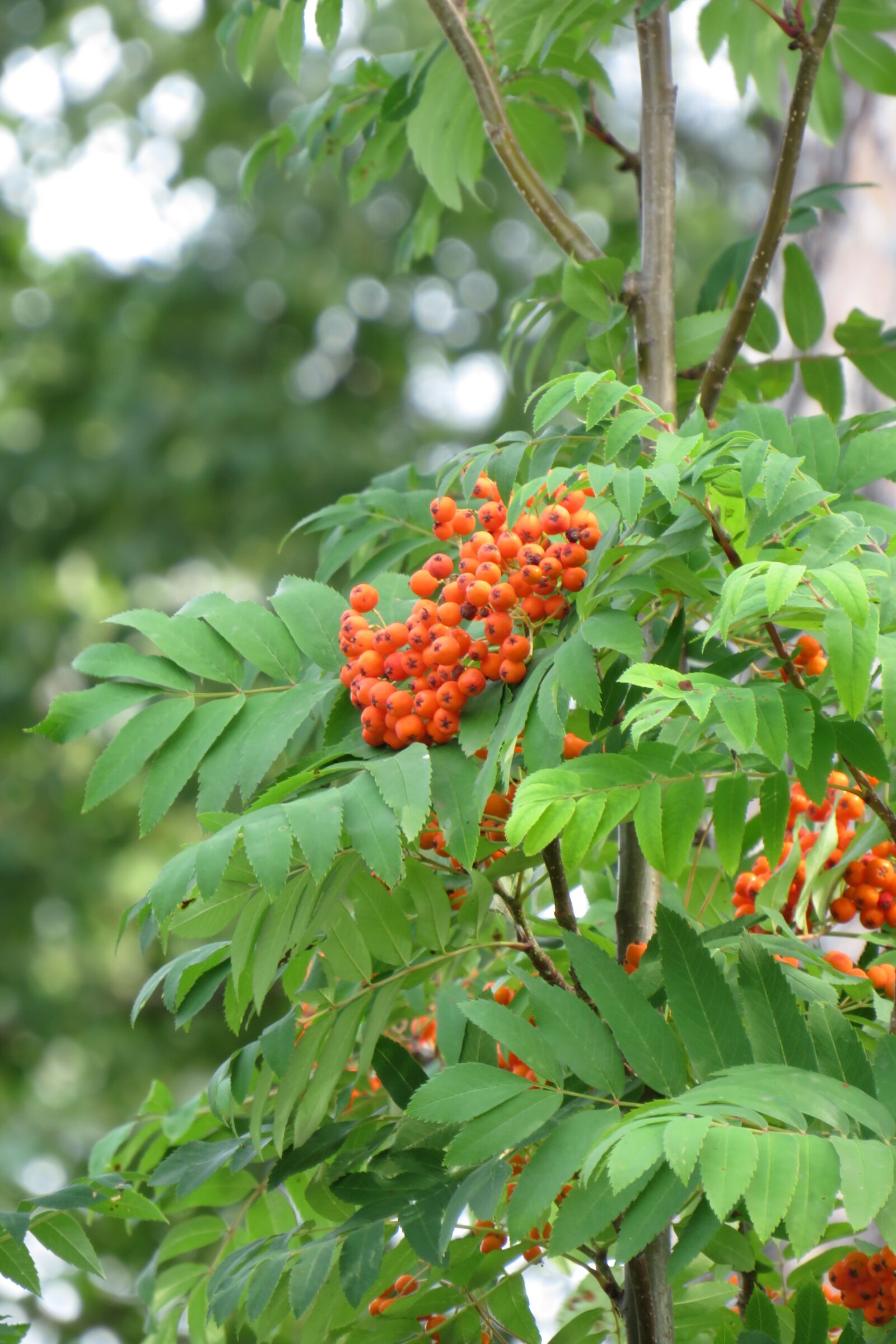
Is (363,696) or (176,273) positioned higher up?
(176,273)

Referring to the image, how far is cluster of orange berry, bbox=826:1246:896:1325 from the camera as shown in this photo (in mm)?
878

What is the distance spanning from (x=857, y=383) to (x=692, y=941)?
1.61 m

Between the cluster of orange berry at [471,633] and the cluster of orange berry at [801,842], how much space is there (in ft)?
1.03

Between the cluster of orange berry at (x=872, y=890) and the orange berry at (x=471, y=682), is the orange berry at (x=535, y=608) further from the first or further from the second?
the cluster of orange berry at (x=872, y=890)

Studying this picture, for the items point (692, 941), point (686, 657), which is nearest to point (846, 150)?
point (686, 657)

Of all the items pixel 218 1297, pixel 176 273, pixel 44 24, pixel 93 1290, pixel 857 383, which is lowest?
pixel 93 1290

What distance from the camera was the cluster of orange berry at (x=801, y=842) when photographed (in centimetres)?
102

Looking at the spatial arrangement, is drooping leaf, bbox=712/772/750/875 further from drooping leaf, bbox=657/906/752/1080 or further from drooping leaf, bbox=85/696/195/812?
drooping leaf, bbox=85/696/195/812

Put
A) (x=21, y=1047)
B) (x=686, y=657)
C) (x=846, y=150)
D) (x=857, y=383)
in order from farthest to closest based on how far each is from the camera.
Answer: (x=21, y=1047) < (x=846, y=150) < (x=857, y=383) < (x=686, y=657)

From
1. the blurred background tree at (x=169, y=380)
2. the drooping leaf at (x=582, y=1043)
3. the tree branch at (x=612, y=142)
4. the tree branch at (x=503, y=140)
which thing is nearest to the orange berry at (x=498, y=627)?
the drooping leaf at (x=582, y=1043)

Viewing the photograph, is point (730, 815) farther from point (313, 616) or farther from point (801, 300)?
point (801, 300)

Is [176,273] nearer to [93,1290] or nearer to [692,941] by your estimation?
[93,1290]

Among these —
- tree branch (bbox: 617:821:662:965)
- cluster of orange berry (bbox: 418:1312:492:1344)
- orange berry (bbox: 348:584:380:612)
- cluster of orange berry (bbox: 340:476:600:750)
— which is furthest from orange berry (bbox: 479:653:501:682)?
cluster of orange berry (bbox: 418:1312:492:1344)

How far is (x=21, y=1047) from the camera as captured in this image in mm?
5301
